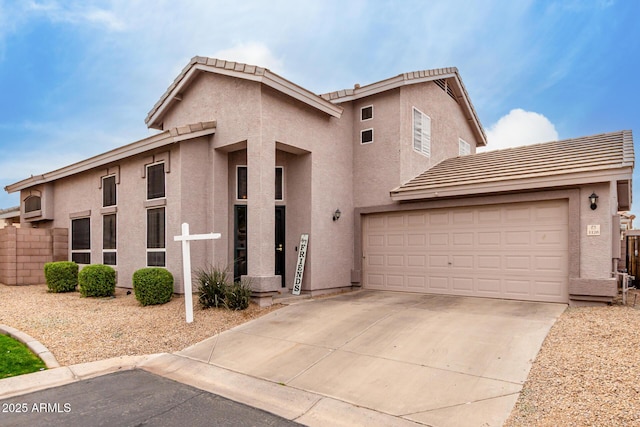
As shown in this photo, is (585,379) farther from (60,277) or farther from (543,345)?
(60,277)

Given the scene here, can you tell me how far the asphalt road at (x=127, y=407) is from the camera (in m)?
3.85

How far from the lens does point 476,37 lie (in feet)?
49.3

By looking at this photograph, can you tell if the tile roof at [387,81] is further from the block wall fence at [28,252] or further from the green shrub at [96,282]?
the block wall fence at [28,252]

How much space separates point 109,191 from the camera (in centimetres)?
1206

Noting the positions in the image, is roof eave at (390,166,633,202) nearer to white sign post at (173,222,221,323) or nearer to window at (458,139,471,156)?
white sign post at (173,222,221,323)

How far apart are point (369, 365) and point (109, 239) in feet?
33.3

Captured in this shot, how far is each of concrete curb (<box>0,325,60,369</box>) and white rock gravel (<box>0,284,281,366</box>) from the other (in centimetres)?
9

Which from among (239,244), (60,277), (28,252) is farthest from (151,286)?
(28,252)

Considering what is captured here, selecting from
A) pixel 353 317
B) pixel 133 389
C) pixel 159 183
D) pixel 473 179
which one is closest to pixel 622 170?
pixel 473 179

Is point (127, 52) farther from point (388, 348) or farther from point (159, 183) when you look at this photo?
point (388, 348)

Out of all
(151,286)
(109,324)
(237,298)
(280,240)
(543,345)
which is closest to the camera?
(543,345)

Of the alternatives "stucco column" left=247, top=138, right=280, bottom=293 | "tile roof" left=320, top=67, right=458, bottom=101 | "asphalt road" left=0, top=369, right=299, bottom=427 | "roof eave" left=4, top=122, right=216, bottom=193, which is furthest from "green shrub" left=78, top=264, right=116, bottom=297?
"tile roof" left=320, top=67, right=458, bottom=101

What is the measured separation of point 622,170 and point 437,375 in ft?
20.3

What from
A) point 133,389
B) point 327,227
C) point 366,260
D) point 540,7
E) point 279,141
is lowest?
point 133,389
